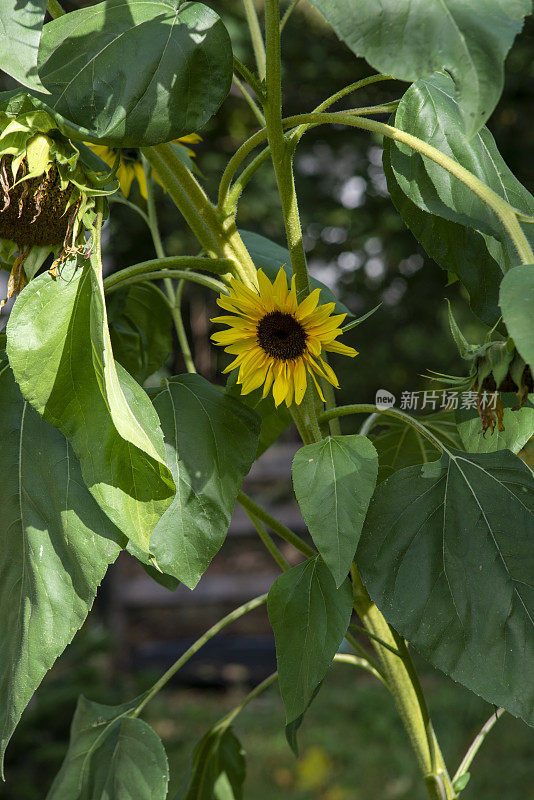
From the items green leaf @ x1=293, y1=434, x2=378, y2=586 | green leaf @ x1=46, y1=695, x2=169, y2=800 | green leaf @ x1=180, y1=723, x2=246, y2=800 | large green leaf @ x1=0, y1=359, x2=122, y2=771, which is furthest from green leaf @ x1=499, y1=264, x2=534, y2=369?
green leaf @ x1=180, y1=723, x2=246, y2=800

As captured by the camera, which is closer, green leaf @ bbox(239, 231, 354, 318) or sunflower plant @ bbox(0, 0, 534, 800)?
sunflower plant @ bbox(0, 0, 534, 800)

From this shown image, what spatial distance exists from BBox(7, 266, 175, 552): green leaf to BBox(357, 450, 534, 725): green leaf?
0.11 meters

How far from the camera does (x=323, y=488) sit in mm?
347

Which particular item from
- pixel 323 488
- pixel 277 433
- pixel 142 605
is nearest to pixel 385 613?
pixel 323 488

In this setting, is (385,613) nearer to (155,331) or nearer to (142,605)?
(155,331)

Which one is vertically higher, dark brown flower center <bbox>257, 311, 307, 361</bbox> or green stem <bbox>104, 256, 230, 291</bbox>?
green stem <bbox>104, 256, 230, 291</bbox>

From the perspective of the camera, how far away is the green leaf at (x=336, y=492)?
33 cm

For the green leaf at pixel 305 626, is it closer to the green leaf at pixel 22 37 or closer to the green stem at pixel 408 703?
the green stem at pixel 408 703

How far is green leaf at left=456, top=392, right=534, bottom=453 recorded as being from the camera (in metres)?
0.42

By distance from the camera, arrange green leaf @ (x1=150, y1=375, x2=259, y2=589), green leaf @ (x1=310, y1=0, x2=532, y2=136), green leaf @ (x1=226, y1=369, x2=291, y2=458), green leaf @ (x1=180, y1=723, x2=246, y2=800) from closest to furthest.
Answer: green leaf @ (x1=310, y1=0, x2=532, y2=136)
green leaf @ (x1=150, y1=375, x2=259, y2=589)
green leaf @ (x1=226, y1=369, x2=291, y2=458)
green leaf @ (x1=180, y1=723, x2=246, y2=800)

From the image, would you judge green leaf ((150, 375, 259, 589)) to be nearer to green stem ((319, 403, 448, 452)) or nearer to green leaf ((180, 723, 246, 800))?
green stem ((319, 403, 448, 452))

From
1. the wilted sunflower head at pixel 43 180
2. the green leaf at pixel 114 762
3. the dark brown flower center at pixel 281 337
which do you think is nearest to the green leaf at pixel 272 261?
the dark brown flower center at pixel 281 337

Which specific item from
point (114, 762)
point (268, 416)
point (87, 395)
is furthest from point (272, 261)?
point (114, 762)

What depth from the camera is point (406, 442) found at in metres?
0.54
